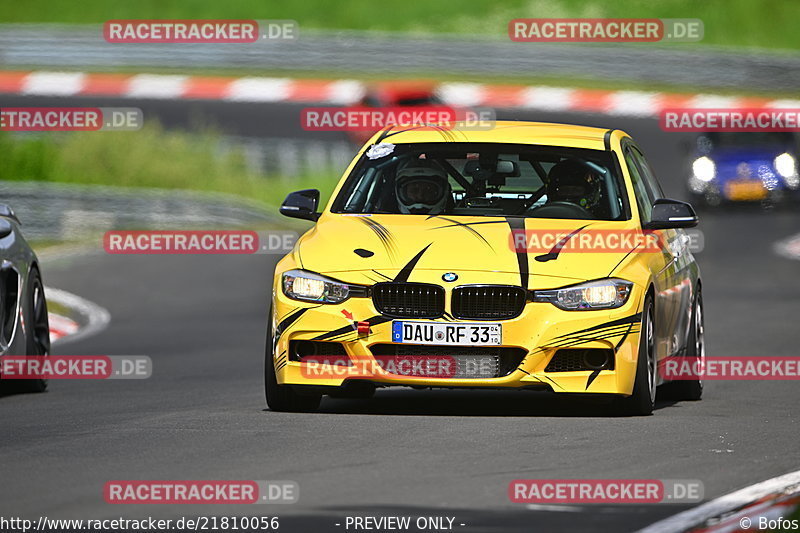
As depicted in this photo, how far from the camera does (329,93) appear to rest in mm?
37219

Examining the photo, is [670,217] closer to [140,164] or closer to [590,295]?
[590,295]

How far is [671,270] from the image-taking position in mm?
11312

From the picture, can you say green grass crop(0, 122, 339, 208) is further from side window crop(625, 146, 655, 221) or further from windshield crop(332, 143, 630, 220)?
windshield crop(332, 143, 630, 220)

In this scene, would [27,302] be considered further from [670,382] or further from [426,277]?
[670,382]

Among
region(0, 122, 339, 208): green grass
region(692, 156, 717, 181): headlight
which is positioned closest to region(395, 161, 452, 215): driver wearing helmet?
region(0, 122, 339, 208): green grass

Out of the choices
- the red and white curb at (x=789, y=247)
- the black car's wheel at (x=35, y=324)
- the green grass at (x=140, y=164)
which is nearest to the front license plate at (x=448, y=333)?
the black car's wheel at (x=35, y=324)

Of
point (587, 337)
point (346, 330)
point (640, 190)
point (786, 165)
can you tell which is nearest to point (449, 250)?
point (346, 330)

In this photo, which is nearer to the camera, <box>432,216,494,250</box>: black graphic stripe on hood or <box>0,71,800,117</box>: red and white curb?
<box>432,216,494,250</box>: black graphic stripe on hood

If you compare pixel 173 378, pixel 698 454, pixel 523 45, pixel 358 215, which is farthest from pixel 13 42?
pixel 698 454

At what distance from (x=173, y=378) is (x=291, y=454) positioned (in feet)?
16.1

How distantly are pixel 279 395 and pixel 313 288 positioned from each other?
68cm

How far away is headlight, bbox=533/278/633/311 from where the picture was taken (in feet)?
32.8

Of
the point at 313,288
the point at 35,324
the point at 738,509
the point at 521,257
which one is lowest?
the point at 738,509

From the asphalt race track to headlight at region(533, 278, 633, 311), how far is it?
2.05 feet
